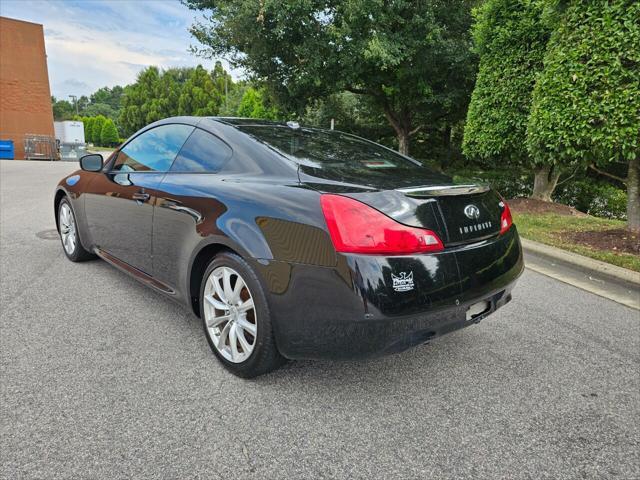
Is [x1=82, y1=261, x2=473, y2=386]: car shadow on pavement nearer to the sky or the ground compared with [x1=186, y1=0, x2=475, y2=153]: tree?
nearer to the ground

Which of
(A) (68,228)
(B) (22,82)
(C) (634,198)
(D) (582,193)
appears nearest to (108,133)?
(B) (22,82)

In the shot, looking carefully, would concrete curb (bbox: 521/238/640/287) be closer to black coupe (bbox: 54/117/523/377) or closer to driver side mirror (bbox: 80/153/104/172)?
black coupe (bbox: 54/117/523/377)

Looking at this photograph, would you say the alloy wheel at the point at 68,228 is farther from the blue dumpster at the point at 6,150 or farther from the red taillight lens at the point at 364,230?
the blue dumpster at the point at 6,150

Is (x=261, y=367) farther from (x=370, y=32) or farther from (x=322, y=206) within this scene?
(x=370, y=32)

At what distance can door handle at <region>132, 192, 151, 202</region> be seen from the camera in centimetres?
314

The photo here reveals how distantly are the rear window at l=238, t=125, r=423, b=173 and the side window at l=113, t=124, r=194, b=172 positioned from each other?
1.90 ft

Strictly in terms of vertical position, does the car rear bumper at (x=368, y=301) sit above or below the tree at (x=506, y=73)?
below

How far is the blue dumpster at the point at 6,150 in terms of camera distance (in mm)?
27109

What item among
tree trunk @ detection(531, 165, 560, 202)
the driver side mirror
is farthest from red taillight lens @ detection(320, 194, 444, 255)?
tree trunk @ detection(531, 165, 560, 202)

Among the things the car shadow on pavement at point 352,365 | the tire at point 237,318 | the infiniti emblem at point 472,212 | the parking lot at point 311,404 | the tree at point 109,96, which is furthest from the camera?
the tree at point 109,96

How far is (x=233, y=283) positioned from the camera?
8.11 feet

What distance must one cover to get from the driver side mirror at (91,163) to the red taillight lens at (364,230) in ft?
9.03

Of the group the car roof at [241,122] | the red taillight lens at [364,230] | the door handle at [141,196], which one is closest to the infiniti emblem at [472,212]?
the red taillight lens at [364,230]

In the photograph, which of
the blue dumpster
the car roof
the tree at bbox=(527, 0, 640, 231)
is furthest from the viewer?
the blue dumpster
